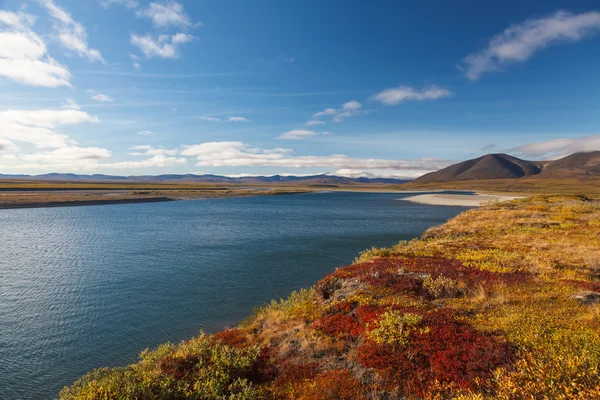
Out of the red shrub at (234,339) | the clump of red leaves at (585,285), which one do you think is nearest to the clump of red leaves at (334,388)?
the red shrub at (234,339)

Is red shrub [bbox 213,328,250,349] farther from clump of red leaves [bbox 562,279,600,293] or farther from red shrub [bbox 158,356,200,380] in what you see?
clump of red leaves [bbox 562,279,600,293]

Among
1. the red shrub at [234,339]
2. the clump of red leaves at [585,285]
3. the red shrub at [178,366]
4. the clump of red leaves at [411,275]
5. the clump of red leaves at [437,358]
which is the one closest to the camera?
the clump of red leaves at [437,358]

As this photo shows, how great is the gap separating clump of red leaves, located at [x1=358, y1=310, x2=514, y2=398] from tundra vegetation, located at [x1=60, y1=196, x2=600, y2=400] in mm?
35

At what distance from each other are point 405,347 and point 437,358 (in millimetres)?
1200

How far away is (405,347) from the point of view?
11.7m

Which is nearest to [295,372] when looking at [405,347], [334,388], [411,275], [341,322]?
[334,388]

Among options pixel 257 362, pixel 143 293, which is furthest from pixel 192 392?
pixel 143 293

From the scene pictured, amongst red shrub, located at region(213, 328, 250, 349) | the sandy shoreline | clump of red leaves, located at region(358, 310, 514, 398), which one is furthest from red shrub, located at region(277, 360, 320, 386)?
the sandy shoreline

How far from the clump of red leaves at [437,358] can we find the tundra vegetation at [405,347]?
35 millimetres

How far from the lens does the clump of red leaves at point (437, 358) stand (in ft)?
32.7

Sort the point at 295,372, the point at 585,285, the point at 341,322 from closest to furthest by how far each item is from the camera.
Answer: the point at 295,372 → the point at 341,322 → the point at 585,285

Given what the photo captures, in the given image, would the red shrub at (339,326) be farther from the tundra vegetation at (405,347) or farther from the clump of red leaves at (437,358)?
the clump of red leaves at (437,358)

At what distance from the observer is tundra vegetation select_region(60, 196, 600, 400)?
964 centimetres

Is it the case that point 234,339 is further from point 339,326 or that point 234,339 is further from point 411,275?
point 411,275
